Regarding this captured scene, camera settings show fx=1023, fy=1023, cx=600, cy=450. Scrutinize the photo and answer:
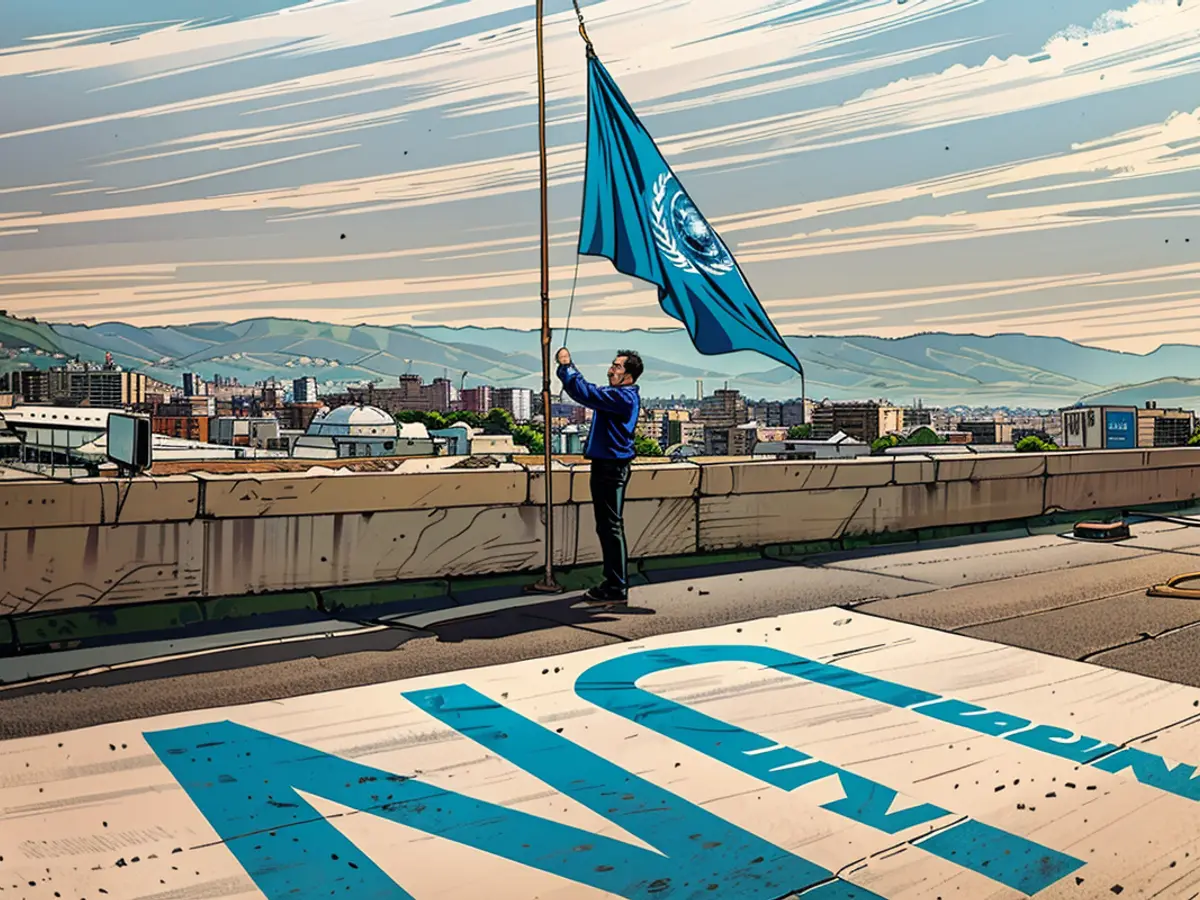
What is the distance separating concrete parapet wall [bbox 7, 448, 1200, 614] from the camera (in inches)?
257

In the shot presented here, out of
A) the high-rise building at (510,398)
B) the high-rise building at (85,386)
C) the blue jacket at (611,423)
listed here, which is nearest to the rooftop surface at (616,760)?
the blue jacket at (611,423)

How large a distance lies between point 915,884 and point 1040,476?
37.7 feet

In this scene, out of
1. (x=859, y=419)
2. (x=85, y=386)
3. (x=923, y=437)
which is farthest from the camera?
(x=859, y=419)

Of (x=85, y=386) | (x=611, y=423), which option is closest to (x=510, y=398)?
(x=85, y=386)

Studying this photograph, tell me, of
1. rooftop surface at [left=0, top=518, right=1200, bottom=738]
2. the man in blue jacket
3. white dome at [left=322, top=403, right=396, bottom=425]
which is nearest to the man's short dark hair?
the man in blue jacket

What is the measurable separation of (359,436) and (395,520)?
8364cm

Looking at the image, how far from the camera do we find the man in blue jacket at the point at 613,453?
7.75 meters

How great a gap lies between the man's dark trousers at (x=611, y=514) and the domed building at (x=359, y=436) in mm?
80670

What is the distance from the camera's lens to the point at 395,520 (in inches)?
316

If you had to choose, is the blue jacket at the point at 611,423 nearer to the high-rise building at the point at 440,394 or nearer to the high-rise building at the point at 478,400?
the high-rise building at the point at 478,400

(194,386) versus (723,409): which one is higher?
(723,409)

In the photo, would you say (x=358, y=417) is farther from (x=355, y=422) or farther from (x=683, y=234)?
(x=683, y=234)

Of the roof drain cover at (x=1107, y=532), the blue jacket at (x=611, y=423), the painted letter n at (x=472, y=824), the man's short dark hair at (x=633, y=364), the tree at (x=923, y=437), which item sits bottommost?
the painted letter n at (x=472, y=824)

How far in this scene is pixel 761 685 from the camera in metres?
5.86
